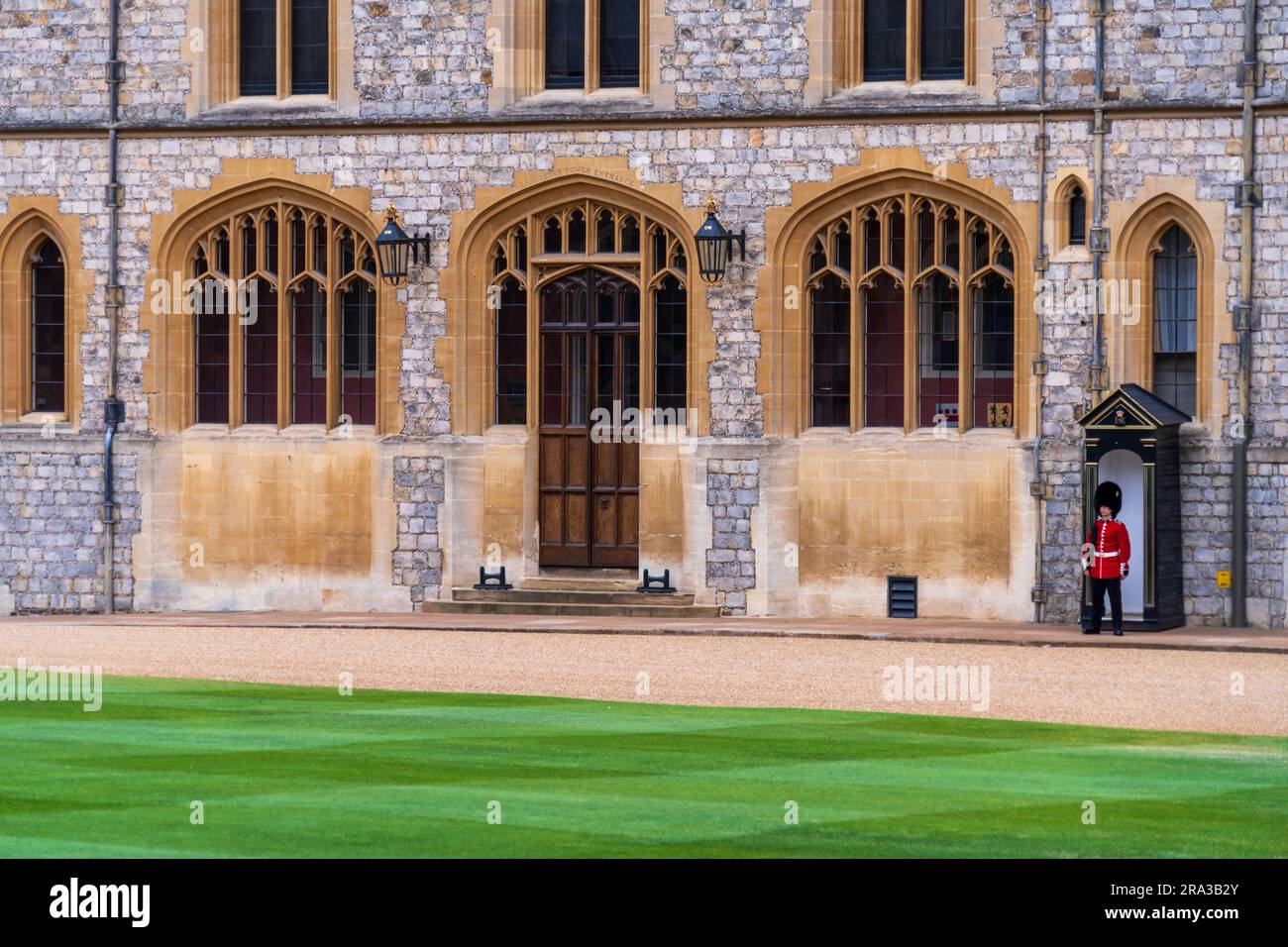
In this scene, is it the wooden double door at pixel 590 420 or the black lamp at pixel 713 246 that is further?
the wooden double door at pixel 590 420

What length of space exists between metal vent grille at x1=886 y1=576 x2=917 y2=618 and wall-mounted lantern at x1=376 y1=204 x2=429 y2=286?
18.4 ft

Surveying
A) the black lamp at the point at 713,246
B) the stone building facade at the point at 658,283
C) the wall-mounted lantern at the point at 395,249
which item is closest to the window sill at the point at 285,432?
the stone building facade at the point at 658,283

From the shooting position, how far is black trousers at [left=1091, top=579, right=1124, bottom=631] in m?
21.4

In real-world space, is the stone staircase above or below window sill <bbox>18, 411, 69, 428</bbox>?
below

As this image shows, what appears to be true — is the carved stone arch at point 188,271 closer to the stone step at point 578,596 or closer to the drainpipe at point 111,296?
the drainpipe at point 111,296

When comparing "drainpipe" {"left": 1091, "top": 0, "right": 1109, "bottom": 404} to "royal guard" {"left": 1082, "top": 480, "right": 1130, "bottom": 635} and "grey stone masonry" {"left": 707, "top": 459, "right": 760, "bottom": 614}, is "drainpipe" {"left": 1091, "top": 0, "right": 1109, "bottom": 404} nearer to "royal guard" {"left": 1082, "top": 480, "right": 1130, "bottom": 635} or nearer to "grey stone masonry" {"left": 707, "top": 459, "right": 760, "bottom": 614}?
"royal guard" {"left": 1082, "top": 480, "right": 1130, "bottom": 635}

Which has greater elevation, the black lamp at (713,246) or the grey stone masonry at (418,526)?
the black lamp at (713,246)

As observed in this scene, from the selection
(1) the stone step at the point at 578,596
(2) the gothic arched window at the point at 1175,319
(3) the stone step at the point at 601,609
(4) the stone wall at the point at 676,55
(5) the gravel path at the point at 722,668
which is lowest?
(5) the gravel path at the point at 722,668

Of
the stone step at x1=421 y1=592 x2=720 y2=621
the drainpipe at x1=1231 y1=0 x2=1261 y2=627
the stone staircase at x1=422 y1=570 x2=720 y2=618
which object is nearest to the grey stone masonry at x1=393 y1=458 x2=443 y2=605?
the stone staircase at x1=422 y1=570 x2=720 y2=618

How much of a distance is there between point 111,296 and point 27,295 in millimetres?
1247

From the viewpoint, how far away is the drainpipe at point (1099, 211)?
22.8 m
